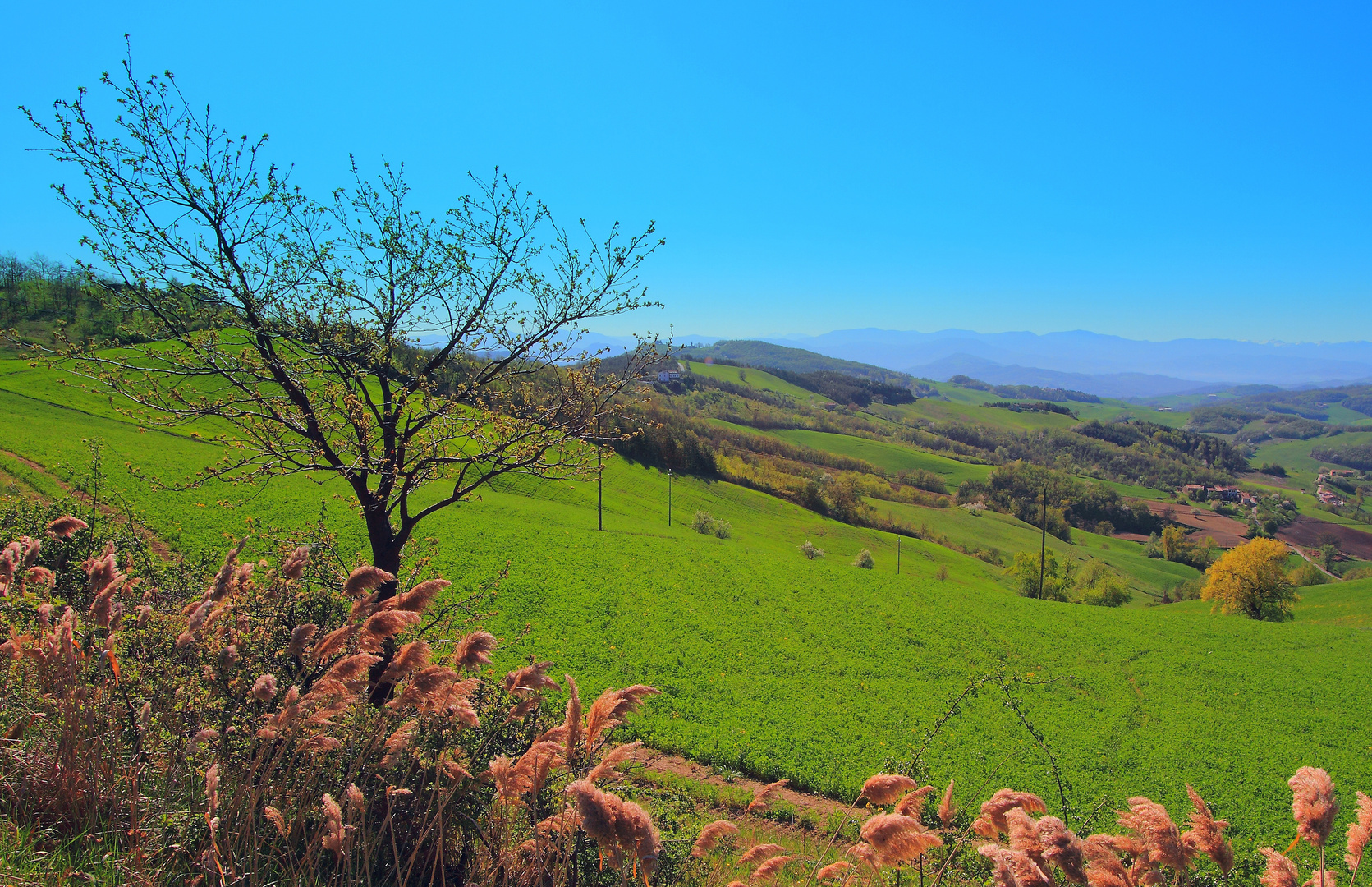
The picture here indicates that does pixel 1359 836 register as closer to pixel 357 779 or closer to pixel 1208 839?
pixel 1208 839

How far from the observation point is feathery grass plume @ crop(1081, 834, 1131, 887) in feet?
8.89

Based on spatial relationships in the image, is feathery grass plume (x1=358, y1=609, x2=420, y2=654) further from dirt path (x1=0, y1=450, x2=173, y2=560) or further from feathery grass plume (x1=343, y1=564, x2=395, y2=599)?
dirt path (x1=0, y1=450, x2=173, y2=560)

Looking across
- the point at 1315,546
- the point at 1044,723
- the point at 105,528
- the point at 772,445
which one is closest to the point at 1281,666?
the point at 1044,723

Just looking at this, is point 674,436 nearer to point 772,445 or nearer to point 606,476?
point 606,476

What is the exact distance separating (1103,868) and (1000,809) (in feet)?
2.19

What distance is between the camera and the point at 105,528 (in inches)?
482

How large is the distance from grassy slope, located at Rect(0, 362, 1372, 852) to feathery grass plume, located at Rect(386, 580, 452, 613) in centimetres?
1176

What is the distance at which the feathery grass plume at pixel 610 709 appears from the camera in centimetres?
371

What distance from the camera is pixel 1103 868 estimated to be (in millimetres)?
2793

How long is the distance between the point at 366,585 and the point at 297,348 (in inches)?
229

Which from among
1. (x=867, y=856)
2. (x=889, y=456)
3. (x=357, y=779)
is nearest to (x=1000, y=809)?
(x=867, y=856)

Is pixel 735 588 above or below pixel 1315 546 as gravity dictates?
above

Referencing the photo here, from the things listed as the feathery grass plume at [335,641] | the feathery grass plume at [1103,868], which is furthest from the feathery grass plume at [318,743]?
the feathery grass plume at [1103,868]

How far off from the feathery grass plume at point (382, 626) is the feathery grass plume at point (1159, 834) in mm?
3751
